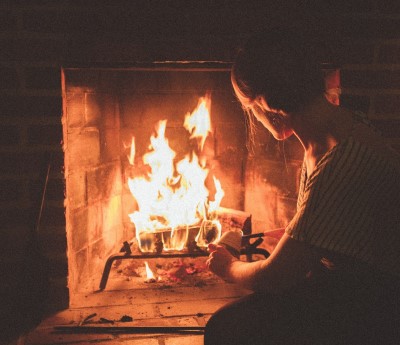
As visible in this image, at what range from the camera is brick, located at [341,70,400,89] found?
189 centimetres

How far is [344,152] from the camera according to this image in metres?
1.13

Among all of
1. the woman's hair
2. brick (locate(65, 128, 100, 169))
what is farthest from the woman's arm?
brick (locate(65, 128, 100, 169))

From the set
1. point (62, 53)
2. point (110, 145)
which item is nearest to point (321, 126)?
point (62, 53)

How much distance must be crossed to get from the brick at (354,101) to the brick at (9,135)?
1491 millimetres

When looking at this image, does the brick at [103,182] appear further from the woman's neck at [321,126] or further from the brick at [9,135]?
the woman's neck at [321,126]

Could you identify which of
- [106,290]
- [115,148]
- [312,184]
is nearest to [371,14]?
[312,184]

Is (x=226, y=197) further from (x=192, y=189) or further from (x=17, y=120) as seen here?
(x=17, y=120)

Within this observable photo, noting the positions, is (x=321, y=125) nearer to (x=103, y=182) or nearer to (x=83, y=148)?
(x=83, y=148)

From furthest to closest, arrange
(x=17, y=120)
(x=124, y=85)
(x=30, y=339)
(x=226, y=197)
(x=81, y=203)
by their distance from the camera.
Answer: (x=226, y=197)
(x=124, y=85)
(x=81, y=203)
(x=17, y=120)
(x=30, y=339)

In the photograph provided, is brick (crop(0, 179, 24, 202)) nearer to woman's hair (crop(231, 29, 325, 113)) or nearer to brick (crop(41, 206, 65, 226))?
brick (crop(41, 206, 65, 226))

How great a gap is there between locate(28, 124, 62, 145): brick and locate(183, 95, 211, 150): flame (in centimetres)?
104

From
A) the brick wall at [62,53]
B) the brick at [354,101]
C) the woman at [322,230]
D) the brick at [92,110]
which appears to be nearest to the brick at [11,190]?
the brick wall at [62,53]

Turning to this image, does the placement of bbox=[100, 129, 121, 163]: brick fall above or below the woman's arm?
above

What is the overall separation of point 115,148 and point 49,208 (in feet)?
2.72
